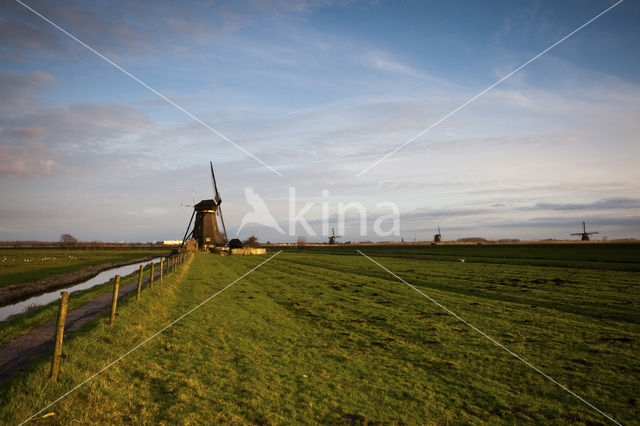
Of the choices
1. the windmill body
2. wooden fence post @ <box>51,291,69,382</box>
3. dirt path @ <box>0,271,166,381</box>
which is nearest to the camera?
wooden fence post @ <box>51,291,69,382</box>

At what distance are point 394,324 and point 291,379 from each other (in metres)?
6.83

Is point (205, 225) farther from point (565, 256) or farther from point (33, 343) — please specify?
point (33, 343)

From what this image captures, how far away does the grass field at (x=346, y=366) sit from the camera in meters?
7.39

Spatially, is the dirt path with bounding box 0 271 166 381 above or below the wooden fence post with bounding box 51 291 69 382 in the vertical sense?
below

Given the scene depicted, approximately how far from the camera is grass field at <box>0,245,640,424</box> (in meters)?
7.39

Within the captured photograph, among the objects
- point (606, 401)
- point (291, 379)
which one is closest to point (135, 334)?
point (291, 379)

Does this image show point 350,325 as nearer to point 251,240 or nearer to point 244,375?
point 244,375

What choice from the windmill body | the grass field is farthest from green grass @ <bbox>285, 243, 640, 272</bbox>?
the windmill body

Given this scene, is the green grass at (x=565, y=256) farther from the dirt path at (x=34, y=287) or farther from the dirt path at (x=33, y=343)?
the dirt path at (x=34, y=287)

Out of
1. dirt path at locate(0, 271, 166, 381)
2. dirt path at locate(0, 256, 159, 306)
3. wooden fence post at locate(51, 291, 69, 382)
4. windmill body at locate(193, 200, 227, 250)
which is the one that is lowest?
dirt path at locate(0, 256, 159, 306)

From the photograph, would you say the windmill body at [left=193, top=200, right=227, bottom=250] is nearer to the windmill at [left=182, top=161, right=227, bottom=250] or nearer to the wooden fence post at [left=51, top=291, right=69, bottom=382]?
the windmill at [left=182, top=161, right=227, bottom=250]

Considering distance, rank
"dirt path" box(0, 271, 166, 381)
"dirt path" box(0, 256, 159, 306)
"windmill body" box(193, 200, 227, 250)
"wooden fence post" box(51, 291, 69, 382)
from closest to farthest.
Result: "wooden fence post" box(51, 291, 69, 382) → "dirt path" box(0, 271, 166, 381) → "dirt path" box(0, 256, 159, 306) → "windmill body" box(193, 200, 227, 250)

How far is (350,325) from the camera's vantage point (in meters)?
14.6

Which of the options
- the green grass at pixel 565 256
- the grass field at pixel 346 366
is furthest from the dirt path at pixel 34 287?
the green grass at pixel 565 256
